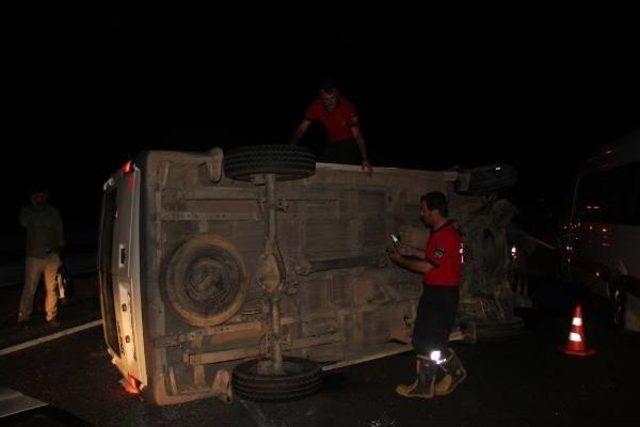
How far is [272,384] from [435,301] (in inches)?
63.0

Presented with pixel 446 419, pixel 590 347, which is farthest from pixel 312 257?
pixel 590 347

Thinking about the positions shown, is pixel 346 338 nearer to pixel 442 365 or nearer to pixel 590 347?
pixel 442 365

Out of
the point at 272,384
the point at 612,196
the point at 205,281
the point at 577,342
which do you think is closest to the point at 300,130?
the point at 205,281

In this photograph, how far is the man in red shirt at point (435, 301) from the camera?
5.58m

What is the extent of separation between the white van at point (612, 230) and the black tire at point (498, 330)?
160 centimetres

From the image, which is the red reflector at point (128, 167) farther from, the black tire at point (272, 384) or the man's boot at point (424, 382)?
the man's boot at point (424, 382)

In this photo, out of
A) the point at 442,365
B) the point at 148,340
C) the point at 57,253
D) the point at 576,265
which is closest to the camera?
the point at 148,340

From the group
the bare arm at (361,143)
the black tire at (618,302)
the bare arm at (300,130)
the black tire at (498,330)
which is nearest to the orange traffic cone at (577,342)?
the black tire at (498,330)

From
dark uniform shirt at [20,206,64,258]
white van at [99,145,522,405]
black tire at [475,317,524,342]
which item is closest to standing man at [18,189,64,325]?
dark uniform shirt at [20,206,64,258]

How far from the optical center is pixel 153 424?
4.98m

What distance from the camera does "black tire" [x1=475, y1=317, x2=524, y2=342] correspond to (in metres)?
7.43

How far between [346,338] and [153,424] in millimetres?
2007

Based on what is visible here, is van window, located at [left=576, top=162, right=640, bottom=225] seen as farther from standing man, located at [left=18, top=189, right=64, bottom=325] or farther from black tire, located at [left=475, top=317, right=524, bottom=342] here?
standing man, located at [left=18, top=189, right=64, bottom=325]

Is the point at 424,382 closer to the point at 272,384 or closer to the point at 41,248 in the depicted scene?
the point at 272,384
